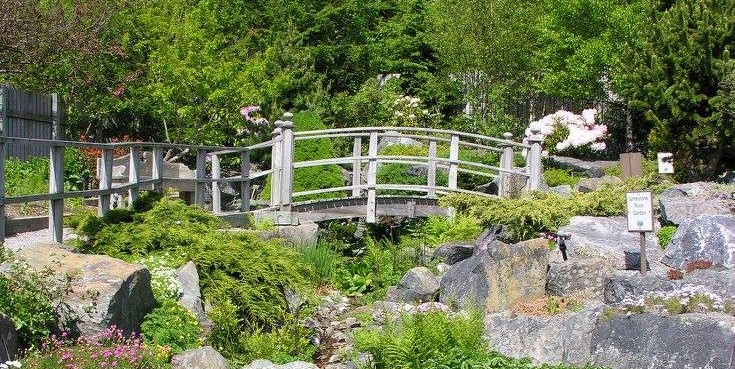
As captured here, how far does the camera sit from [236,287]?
36.1 ft

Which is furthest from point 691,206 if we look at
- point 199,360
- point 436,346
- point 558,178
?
point 558,178

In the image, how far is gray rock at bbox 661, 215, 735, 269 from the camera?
40.3 feet

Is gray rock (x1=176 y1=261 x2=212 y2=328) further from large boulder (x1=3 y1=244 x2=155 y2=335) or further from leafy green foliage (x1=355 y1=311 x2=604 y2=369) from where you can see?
leafy green foliage (x1=355 y1=311 x2=604 y2=369)

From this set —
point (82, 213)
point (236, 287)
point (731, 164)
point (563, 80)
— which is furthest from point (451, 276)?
point (563, 80)

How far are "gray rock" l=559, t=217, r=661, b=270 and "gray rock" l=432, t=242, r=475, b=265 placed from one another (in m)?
1.90

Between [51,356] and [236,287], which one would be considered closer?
[51,356]

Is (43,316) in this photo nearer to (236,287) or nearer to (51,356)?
(51,356)

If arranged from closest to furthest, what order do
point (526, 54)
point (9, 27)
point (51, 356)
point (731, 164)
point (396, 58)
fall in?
1. point (51, 356)
2. point (9, 27)
3. point (731, 164)
4. point (526, 54)
5. point (396, 58)

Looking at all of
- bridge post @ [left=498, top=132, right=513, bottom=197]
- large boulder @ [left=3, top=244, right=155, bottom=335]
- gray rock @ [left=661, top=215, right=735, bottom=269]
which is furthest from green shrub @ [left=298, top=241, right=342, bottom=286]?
large boulder @ [left=3, top=244, right=155, bottom=335]

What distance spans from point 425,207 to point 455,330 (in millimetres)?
8228

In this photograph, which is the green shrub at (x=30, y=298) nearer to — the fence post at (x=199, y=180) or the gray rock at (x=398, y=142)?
the fence post at (x=199, y=180)

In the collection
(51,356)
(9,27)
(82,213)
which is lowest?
(51,356)

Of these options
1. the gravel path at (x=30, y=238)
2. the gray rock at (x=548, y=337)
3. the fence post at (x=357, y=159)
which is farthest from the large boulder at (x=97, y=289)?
the fence post at (x=357, y=159)

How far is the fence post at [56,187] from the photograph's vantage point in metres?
10.2
